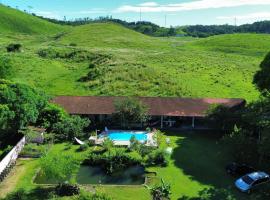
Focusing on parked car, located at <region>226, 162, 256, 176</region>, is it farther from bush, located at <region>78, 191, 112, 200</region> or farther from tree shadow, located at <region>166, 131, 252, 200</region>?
Answer: bush, located at <region>78, 191, 112, 200</region>

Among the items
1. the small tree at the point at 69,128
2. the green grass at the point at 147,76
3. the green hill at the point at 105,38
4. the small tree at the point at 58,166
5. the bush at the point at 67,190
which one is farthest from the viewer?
the green hill at the point at 105,38

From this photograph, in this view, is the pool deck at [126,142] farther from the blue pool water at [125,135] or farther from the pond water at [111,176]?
the pond water at [111,176]

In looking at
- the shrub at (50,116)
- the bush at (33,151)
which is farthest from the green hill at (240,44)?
the bush at (33,151)

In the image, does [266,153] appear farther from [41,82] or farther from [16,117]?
[41,82]

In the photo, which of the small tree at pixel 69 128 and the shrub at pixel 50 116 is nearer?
the small tree at pixel 69 128

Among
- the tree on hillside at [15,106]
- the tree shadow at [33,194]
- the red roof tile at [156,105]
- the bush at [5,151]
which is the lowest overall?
the tree shadow at [33,194]

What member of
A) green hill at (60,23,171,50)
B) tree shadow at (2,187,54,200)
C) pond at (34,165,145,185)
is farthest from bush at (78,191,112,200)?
green hill at (60,23,171,50)
